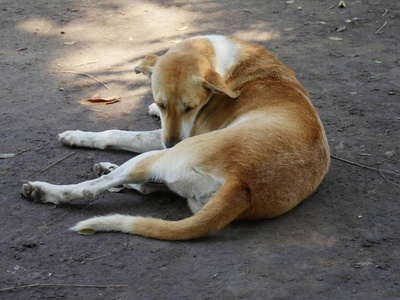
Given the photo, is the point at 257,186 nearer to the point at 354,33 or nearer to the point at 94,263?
the point at 94,263

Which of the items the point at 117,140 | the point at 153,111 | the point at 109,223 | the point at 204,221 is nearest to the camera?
the point at 204,221

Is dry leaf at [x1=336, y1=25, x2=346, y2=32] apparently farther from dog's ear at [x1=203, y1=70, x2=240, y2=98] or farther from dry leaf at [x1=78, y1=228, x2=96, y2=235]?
dry leaf at [x1=78, y1=228, x2=96, y2=235]

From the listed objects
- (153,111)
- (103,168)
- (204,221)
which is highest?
(204,221)

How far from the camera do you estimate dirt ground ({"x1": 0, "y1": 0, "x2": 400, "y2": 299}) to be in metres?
3.29

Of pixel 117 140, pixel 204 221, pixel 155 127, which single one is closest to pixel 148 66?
pixel 117 140

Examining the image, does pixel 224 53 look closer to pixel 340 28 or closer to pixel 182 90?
pixel 182 90

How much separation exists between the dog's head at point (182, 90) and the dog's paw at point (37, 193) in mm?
909

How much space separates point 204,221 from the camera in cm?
Result: 348

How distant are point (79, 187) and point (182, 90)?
3.38 feet

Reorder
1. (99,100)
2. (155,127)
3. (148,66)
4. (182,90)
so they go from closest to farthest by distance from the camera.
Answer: (182,90)
(148,66)
(155,127)
(99,100)

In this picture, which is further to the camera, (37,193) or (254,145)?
(37,193)

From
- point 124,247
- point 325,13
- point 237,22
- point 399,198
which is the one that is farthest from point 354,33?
point 124,247

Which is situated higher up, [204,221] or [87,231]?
[204,221]

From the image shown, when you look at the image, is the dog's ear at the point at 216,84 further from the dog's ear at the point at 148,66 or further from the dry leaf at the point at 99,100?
the dry leaf at the point at 99,100
